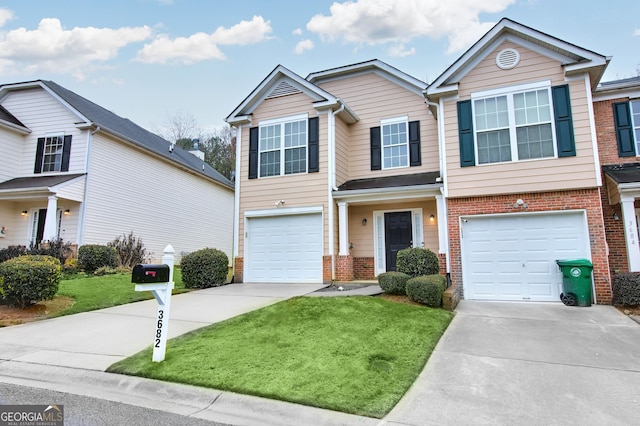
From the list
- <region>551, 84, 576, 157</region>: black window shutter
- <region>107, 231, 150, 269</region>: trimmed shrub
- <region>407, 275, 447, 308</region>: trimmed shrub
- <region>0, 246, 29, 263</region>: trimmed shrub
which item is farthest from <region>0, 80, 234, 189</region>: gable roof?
<region>551, 84, 576, 157</region>: black window shutter

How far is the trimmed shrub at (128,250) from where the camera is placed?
14.9 metres

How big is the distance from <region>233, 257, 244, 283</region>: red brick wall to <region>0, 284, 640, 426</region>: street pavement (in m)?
4.90

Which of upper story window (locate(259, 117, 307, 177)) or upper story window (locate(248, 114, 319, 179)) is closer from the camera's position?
upper story window (locate(248, 114, 319, 179))

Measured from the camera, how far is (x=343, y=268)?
37.8 feet

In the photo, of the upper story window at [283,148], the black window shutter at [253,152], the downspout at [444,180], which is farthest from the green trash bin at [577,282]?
the black window shutter at [253,152]

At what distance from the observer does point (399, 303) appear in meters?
7.75

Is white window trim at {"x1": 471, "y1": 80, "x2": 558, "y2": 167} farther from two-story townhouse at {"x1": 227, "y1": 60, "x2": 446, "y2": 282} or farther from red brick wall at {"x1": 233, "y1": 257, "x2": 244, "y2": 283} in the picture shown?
red brick wall at {"x1": 233, "y1": 257, "x2": 244, "y2": 283}

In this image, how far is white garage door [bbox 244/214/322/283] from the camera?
11867mm

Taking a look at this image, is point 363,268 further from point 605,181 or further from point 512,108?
point 605,181

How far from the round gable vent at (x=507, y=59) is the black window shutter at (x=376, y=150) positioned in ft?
14.4

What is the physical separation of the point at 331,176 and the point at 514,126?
538 cm

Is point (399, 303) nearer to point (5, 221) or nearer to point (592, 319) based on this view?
point (592, 319)

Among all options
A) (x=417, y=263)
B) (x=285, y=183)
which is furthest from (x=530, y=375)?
(x=285, y=183)

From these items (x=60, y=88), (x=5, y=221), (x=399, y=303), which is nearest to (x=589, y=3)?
(x=399, y=303)
